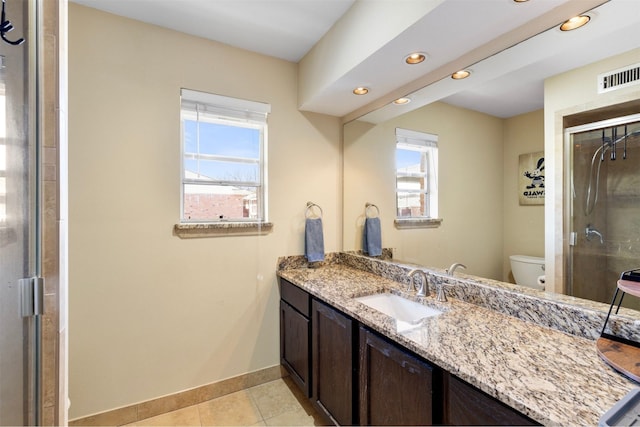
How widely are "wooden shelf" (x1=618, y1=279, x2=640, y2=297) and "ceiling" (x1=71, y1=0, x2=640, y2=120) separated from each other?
0.83m

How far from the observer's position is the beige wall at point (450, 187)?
63.8 inches

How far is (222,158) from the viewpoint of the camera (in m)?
2.19

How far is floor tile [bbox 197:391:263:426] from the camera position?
6.18 ft

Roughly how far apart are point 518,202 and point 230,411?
222 centimetres

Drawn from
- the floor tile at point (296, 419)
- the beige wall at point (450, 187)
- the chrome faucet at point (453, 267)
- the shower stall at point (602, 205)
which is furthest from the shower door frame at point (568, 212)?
the floor tile at point (296, 419)

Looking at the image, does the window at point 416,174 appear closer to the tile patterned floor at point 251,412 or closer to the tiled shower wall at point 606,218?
the tiled shower wall at point 606,218

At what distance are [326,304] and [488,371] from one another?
944 mm

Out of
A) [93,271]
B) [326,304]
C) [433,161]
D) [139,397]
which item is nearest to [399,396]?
[326,304]

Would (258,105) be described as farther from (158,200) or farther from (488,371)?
(488,371)

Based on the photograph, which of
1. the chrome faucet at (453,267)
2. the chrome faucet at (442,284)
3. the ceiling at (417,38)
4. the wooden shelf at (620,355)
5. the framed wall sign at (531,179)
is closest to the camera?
the wooden shelf at (620,355)

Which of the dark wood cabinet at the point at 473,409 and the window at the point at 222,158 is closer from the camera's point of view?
the dark wood cabinet at the point at 473,409

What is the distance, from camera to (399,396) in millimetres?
1195

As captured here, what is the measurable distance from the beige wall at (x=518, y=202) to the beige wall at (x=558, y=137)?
36 mm

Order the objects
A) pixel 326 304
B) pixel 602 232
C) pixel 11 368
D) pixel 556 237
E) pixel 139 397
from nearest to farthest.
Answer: pixel 11 368, pixel 602 232, pixel 556 237, pixel 326 304, pixel 139 397
